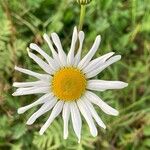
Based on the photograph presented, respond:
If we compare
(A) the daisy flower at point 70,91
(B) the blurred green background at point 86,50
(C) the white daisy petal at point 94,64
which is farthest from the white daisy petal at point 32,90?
(B) the blurred green background at point 86,50

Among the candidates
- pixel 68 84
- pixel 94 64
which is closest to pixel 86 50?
pixel 94 64

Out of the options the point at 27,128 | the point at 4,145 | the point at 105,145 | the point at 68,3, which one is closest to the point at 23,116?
the point at 27,128

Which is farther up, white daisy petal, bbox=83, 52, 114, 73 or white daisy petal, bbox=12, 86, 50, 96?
white daisy petal, bbox=83, 52, 114, 73

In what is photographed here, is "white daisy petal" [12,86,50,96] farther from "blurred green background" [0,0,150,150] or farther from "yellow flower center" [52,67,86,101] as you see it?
"blurred green background" [0,0,150,150]

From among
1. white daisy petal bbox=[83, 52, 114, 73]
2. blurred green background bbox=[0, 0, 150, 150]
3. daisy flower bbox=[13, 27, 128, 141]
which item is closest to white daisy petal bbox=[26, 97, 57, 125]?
daisy flower bbox=[13, 27, 128, 141]

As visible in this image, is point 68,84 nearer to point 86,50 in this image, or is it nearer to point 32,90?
point 32,90

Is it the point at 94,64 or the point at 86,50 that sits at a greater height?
the point at 86,50

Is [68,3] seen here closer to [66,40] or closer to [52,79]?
[66,40]
